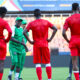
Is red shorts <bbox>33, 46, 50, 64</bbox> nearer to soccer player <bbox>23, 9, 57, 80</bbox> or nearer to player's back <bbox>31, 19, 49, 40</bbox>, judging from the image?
soccer player <bbox>23, 9, 57, 80</bbox>

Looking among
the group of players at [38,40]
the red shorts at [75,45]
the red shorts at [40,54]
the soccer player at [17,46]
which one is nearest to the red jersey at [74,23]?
the group of players at [38,40]

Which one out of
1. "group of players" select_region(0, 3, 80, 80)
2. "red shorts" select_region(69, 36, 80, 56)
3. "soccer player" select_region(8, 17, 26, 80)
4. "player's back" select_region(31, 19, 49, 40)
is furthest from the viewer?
"soccer player" select_region(8, 17, 26, 80)

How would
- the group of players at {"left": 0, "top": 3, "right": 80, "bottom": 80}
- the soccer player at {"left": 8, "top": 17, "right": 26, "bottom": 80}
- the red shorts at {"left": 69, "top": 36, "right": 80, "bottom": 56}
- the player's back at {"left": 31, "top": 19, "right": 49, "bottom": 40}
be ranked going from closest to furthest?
1. the group of players at {"left": 0, "top": 3, "right": 80, "bottom": 80}
2. the red shorts at {"left": 69, "top": 36, "right": 80, "bottom": 56}
3. the player's back at {"left": 31, "top": 19, "right": 49, "bottom": 40}
4. the soccer player at {"left": 8, "top": 17, "right": 26, "bottom": 80}

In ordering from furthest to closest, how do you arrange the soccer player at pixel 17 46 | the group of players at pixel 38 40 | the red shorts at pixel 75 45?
the soccer player at pixel 17 46 → the red shorts at pixel 75 45 → the group of players at pixel 38 40

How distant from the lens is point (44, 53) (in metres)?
8.04

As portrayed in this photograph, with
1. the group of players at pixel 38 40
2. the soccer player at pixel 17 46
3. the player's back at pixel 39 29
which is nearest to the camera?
the group of players at pixel 38 40

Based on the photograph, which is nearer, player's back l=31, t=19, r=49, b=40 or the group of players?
the group of players

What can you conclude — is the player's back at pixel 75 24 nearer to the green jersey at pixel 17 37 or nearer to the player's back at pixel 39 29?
the player's back at pixel 39 29

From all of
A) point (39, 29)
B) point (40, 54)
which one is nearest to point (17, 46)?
point (40, 54)

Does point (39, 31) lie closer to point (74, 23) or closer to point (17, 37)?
point (74, 23)

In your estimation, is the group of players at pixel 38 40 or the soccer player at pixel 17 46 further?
the soccer player at pixel 17 46

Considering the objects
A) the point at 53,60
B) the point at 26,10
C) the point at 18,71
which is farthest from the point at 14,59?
the point at 26,10

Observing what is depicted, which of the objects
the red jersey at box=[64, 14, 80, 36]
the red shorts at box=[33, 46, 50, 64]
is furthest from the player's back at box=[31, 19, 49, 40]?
the red jersey at box=[64, 14, 80, 36]

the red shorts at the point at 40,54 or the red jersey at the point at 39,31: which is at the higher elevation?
the red jersey at the point at 39,31
